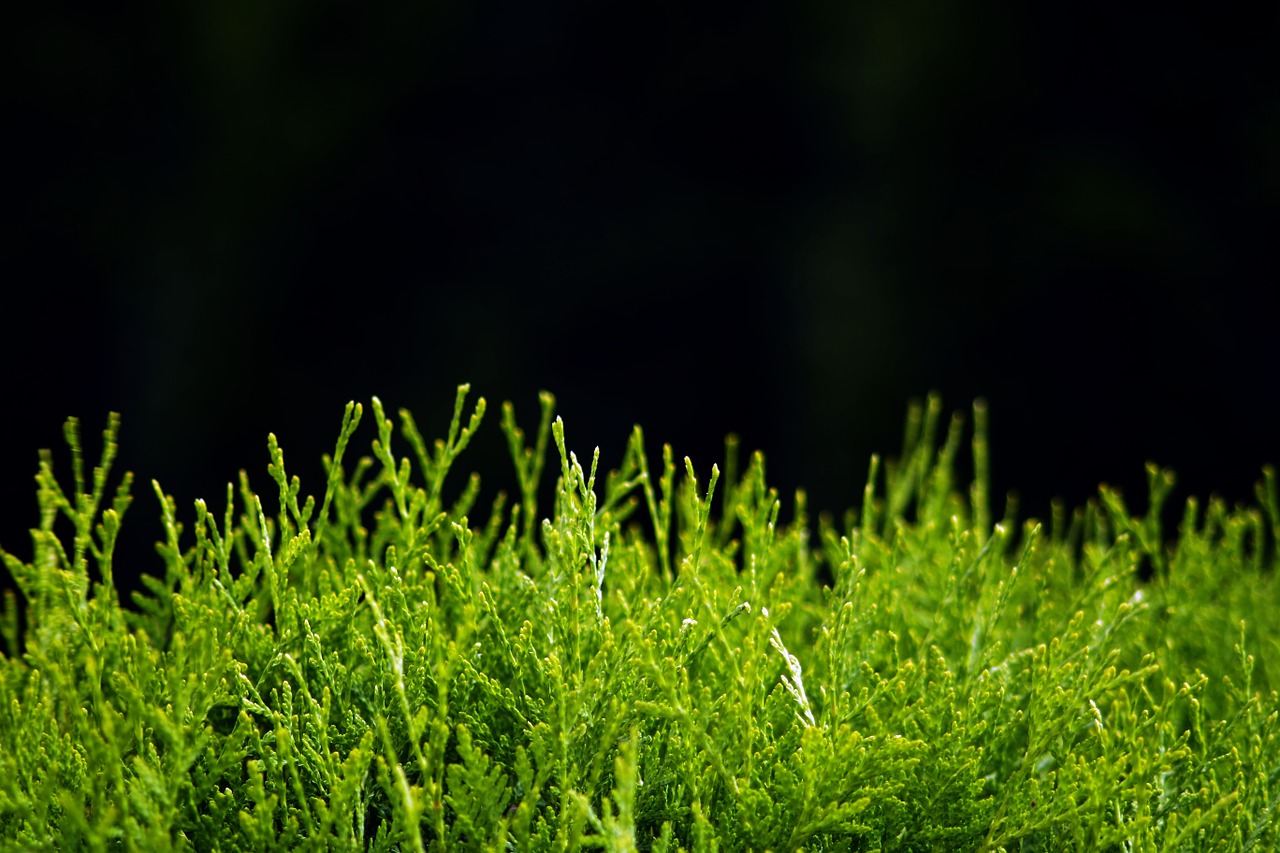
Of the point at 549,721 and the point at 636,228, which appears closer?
the point at 549,721

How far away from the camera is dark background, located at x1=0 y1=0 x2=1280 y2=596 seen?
696cm

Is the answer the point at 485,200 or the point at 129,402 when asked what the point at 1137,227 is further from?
the point at 129,402

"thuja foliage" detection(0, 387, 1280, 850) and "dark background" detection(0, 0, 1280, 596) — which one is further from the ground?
"dark background" detection(0, 0, 1280, 596)

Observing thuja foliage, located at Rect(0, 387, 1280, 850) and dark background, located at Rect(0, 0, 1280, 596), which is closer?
thuja foliage, located at Rect(0, 387, 1280, 850)

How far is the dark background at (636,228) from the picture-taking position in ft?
22.8

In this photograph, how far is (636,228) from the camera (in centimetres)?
760

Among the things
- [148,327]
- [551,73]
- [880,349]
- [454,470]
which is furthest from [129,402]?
[880,349]

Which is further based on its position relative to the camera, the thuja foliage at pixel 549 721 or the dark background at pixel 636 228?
the dark background at pixel 636 228

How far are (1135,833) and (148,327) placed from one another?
703cm

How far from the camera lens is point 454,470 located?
674 cm

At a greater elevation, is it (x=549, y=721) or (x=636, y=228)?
(x=636, y=228)

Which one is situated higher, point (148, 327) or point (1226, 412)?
point (148, 327)

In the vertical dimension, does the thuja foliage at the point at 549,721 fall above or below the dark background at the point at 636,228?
below

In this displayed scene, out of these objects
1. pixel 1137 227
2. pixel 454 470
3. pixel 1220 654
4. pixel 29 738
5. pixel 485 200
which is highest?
pixel 485 200
